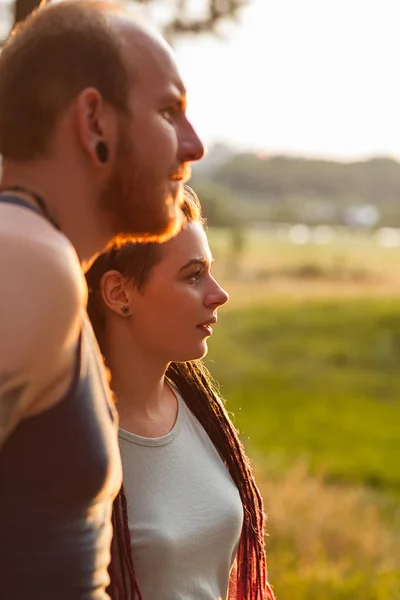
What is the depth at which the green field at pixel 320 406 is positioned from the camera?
24.8 feet

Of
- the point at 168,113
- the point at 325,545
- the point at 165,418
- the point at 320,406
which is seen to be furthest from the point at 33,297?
the point at 320,406

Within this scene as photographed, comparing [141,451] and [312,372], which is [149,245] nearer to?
[141,451]

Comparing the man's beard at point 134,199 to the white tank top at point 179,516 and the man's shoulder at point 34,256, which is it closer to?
the man's shoulder at point 34,256

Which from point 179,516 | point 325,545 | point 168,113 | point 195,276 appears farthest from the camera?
point 325,545

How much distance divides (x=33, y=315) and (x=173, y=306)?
0.91m

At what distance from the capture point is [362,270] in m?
32.3

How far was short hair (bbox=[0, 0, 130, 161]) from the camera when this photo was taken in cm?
151

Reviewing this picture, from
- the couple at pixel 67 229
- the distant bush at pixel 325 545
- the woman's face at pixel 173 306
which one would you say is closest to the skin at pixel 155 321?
the woman's face at pixel 173 306

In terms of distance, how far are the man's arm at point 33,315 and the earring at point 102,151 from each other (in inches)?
5.9

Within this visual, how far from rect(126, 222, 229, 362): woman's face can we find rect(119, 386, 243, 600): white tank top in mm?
202

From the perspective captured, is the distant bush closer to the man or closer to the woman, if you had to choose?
the woman

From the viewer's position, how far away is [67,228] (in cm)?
154

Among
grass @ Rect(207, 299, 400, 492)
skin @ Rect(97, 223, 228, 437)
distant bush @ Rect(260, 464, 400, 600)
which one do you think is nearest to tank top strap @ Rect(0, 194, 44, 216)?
skin @ Rect(97, 223, 228, 437)

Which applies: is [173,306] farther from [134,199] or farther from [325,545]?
[325,545]
